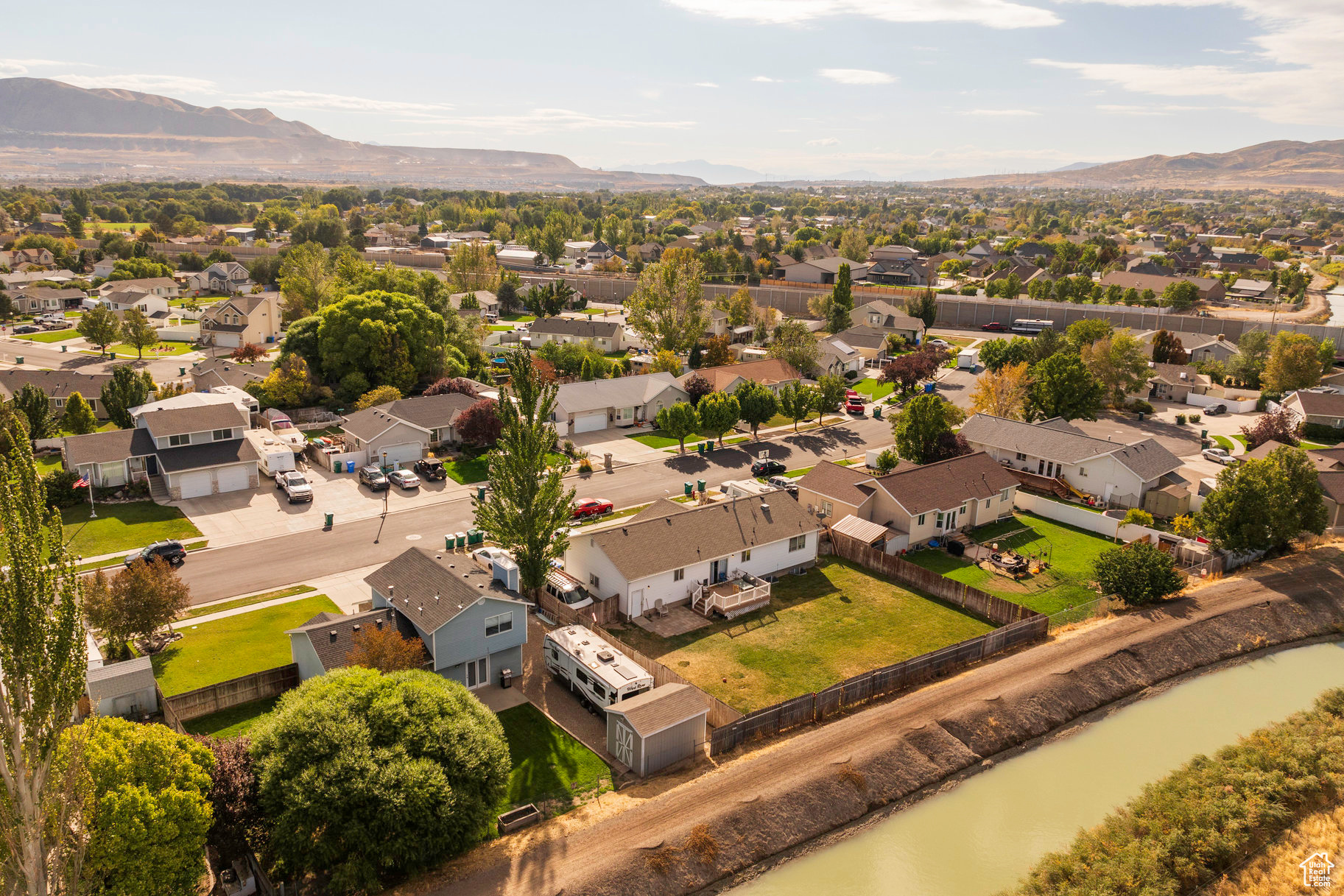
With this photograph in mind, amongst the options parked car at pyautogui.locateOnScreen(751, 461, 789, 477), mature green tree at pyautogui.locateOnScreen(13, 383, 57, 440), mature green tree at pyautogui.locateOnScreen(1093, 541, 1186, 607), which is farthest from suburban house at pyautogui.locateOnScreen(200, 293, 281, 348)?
mature green tree at pyautogui.locateOnScreen(1093, 541, 1186, 607)

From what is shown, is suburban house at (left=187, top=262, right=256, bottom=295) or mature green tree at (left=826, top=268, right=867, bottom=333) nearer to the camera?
mature green tree at (left=826, top=268, right=867, bottom=333)

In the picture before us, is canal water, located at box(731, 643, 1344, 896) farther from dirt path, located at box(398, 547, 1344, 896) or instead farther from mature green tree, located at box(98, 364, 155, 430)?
mature green tree, located at box(98, 364, 155, 430)

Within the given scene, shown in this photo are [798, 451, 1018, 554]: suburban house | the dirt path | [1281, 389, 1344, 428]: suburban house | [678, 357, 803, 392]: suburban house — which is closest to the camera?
the dirt path

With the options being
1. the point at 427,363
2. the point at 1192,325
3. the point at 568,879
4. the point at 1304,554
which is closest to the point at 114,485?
the point at 427,363

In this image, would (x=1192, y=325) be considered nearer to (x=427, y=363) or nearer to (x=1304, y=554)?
(x=1304, y=554)

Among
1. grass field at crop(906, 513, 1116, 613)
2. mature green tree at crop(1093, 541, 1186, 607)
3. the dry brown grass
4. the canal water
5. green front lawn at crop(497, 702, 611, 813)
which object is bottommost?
the canal water

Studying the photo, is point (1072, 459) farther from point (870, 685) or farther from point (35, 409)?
point (35, 409)

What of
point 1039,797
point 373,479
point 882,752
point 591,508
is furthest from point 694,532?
point 373,479
